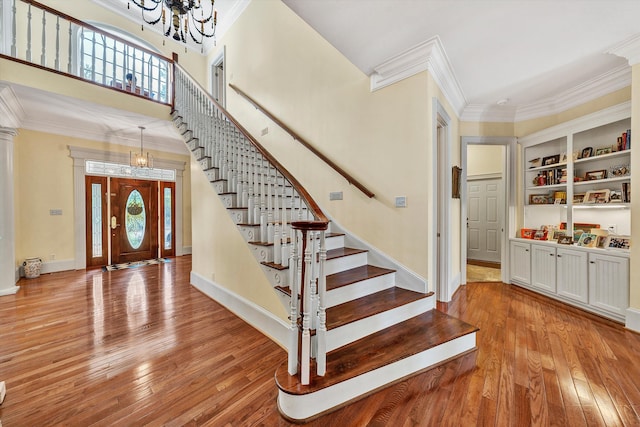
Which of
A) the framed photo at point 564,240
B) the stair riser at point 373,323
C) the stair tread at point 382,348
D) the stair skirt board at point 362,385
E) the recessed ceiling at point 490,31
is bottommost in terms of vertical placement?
the stair skirt board at point 362,385

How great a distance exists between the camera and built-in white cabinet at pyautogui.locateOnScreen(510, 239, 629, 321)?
2.66 m

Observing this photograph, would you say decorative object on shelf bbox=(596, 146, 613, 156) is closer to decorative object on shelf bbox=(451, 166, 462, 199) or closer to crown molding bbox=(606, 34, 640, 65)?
crown molding bbox=(606, 34, 640, 65)

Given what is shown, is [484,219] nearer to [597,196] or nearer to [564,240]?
[564,240]

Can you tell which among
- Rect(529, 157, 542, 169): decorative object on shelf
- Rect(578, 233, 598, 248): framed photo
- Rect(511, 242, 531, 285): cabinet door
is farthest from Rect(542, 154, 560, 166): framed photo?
Rect(511, 242, 531, 285): cabinet door

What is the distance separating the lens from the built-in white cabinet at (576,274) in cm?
266

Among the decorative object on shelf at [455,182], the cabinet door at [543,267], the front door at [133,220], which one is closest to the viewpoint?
the cabinet door at [543,267]

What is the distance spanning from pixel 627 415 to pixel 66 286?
21.1ft

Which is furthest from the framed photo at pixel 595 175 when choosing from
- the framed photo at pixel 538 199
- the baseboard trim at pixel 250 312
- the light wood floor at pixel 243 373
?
the baseboard trim at pixel 250 312

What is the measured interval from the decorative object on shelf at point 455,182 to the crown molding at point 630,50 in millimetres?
1716

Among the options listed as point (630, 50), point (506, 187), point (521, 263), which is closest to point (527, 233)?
point (521, 263)

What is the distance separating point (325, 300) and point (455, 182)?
278cm

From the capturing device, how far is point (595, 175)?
3164 millimetres

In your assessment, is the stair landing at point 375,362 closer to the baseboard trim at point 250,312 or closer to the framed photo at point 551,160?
the baseboard trim at point 250,312

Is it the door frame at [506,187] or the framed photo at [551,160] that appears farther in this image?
the door frame at [506,187]
